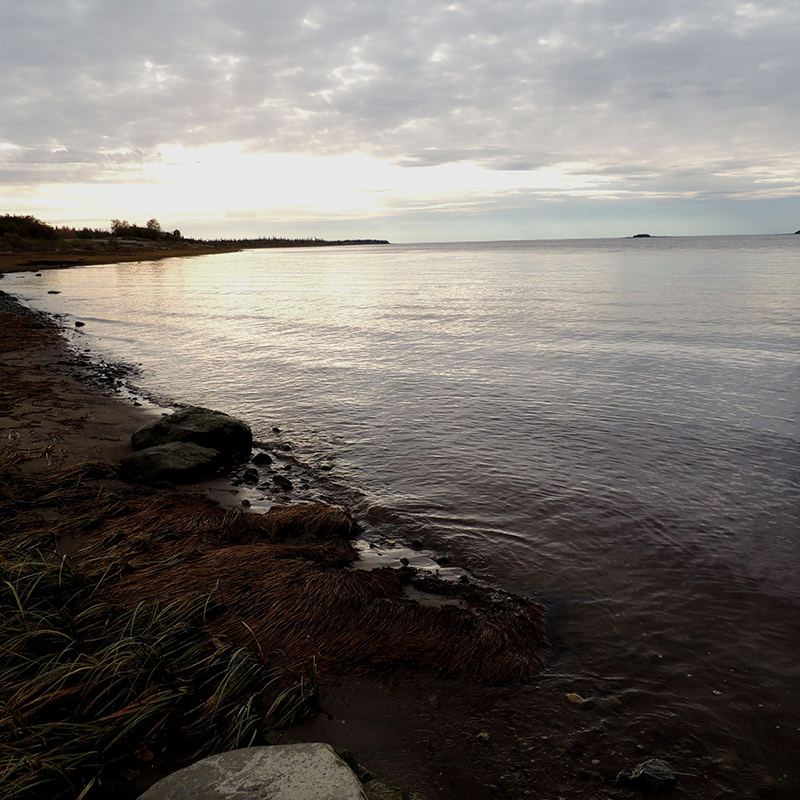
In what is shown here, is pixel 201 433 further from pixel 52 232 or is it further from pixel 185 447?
pixel 52 232

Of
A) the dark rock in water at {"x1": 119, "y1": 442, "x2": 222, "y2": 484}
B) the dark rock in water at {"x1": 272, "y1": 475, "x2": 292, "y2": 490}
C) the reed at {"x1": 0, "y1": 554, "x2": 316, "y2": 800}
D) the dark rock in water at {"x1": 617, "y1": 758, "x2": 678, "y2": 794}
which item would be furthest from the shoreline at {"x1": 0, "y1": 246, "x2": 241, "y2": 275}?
the dark rock in water at {"x1": 617, "y1": 758, "x2": 678, "y2": 794}

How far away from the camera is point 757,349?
Answer: 18.0 meters

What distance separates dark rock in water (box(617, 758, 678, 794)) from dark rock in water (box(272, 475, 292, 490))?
19.1 feet

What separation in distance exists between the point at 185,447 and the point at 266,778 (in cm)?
671

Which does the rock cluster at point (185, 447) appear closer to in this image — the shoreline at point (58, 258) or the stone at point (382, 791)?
the stone at point (382, 791)

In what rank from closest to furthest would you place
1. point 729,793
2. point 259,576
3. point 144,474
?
point 729,793 → point 259,576 → point 144,474

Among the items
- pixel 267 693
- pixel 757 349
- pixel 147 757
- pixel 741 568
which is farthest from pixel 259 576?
pixel 757 349

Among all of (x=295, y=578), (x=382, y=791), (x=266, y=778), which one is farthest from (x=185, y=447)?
(x=382, y=791)

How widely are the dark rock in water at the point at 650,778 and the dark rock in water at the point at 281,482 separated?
19.1 feet

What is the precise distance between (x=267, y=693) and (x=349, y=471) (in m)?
5.20

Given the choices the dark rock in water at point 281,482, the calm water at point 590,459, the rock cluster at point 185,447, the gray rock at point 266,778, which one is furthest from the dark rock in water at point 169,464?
the gray rock at point 266,778

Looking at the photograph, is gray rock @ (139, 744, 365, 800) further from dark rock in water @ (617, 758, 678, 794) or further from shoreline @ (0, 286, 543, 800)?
→ dark rock in water @ (617, 758, 678, 794)

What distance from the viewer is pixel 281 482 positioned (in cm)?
840

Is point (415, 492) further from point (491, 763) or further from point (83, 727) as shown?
point (83, 727)
